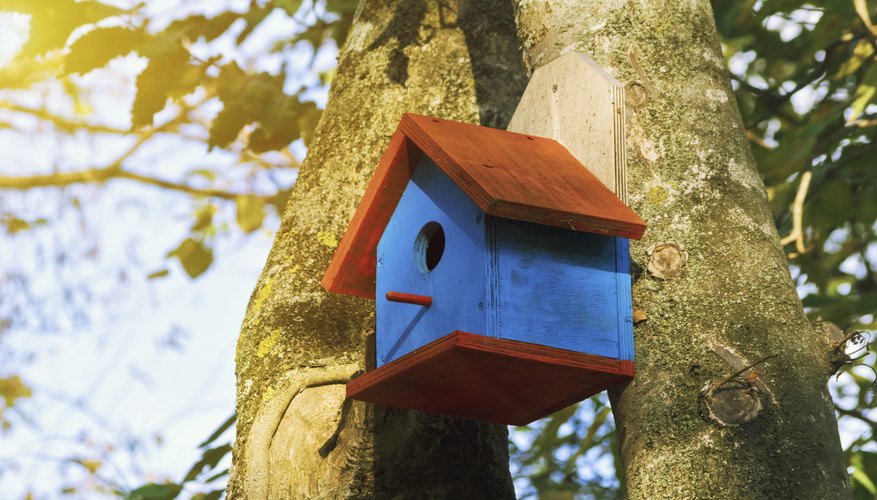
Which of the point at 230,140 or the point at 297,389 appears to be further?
the point at 230,140

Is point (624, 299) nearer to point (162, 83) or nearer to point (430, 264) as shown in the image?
point (430, 264)

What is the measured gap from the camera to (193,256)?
4340 millimetres

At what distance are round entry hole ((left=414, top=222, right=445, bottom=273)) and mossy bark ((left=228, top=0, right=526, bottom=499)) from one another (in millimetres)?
359

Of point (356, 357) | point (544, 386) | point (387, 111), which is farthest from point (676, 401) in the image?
point (387, 111)

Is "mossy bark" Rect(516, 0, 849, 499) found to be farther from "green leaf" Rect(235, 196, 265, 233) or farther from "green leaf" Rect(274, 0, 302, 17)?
"green leaf" Rect(235, 196, 265, 233)

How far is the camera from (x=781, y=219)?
4.66 m

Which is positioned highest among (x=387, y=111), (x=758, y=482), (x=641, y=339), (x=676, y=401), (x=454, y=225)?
(x=387, y=111)

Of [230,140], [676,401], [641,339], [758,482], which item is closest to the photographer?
[758,482]

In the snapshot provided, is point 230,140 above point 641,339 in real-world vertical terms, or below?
Result: above

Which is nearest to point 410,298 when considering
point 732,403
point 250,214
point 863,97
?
point 732,403

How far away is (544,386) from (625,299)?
0.25 m

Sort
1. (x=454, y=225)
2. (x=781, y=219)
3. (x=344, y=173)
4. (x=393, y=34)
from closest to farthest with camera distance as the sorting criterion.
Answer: (x=454, y=225) < (x=344, y=173) < (x=393, y=34) < (x=781, y=219)

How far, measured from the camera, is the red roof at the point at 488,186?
2.11m

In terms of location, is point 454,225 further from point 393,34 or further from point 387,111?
point 393,34
